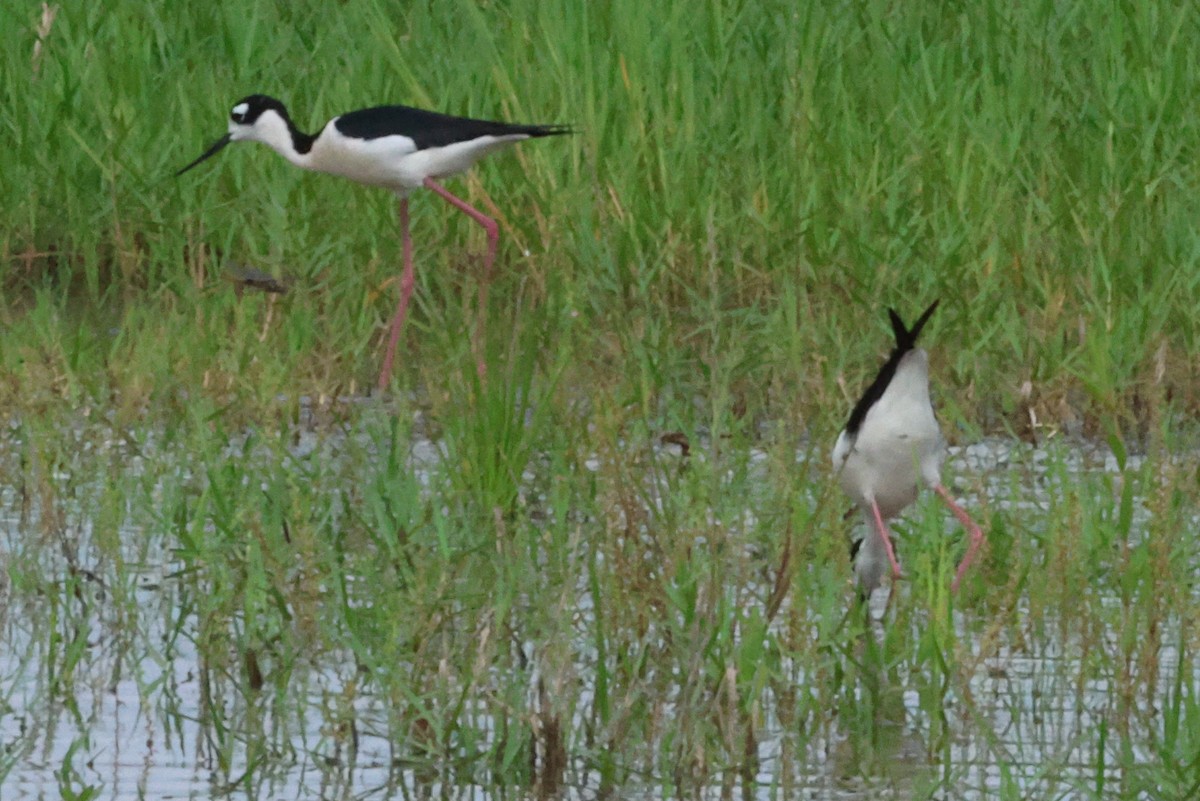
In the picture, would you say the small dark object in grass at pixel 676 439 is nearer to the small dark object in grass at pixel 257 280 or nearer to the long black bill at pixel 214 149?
the small dark object in grass at pixel 257 280

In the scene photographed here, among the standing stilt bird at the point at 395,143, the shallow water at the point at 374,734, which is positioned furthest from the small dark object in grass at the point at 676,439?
the standing stilt bird at the point at 395,143

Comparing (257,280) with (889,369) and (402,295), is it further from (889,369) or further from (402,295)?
(889,369)

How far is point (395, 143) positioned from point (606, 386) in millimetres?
1548

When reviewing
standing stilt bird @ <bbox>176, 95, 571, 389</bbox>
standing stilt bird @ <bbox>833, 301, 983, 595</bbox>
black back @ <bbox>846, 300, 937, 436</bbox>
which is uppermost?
standing stilt bird @ <bbox>176, 95, 571, 389</bbox>

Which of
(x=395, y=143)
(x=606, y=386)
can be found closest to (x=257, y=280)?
(x=395, y=143)

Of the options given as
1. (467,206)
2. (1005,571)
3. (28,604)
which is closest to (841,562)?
(1005,571)

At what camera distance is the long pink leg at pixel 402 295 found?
21.0ft

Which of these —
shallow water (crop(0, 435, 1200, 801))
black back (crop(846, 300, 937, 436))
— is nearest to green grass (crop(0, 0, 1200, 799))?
shallow water (crop(0, 435, 1200, 801))

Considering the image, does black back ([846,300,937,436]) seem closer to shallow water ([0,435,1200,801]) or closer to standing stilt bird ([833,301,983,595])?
standing stilt bird ([833,301,983,595])

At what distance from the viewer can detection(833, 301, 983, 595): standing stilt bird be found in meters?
4.59

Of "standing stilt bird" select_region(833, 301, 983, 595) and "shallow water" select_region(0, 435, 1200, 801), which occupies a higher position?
"standing stilt bird" select_region(833, 301, 983, 595)

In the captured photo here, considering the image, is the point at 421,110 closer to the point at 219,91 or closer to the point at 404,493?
the point at 219,91

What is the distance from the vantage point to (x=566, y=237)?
21.6 feet

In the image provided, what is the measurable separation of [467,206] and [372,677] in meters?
3.49
